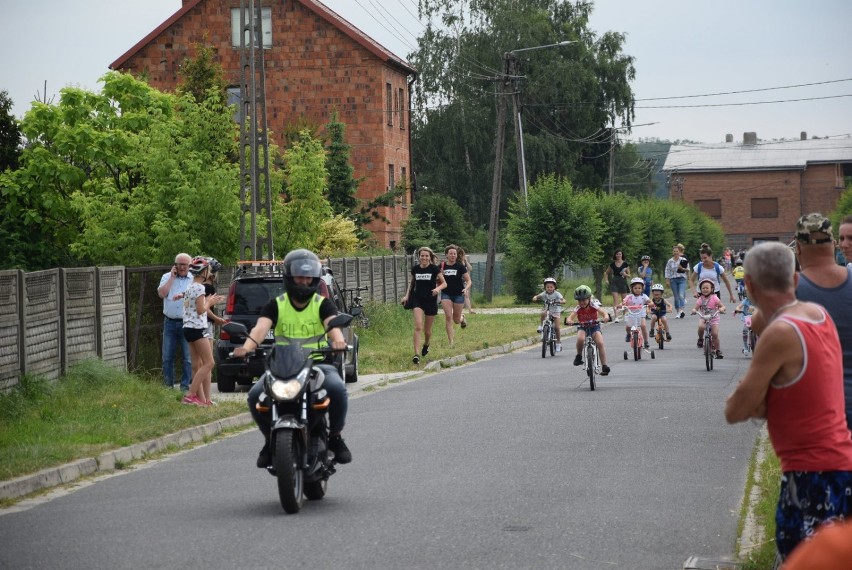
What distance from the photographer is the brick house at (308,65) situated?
52.6m

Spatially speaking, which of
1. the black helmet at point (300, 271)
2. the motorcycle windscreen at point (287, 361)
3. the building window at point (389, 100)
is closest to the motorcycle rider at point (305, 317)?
the black helmet at point (300, 271)

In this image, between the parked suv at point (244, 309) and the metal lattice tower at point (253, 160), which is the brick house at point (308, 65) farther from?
the parked suv at point (244, 309)

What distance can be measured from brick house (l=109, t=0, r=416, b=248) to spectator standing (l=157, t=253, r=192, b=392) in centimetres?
3463

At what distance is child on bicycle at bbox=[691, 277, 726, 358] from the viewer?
20750mm

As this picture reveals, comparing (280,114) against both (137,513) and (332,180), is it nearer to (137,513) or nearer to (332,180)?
(332,180)

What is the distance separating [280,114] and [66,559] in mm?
46555

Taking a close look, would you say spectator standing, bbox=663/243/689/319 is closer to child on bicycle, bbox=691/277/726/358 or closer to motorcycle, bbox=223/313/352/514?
child on bicycle, bbox=691/277/726/358

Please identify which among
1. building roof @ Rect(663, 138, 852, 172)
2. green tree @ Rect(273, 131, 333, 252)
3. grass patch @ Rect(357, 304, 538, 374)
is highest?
building roof @ Rect(663, 138, 852, 172)

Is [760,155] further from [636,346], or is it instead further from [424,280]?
[424,280]

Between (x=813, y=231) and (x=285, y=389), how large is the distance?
3820mm

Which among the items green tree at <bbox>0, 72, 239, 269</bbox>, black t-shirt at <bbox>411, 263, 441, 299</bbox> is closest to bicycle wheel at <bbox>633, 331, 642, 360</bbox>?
A: black t-shirt at <bbox>411, 263, 441, 299</bbox>

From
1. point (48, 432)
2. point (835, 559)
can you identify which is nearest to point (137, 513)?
point (48, 432)

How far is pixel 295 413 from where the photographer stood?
899 centimetres

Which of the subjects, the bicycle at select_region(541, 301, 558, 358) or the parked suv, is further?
the bicycle at select_region(541, 301, 558, 358)
